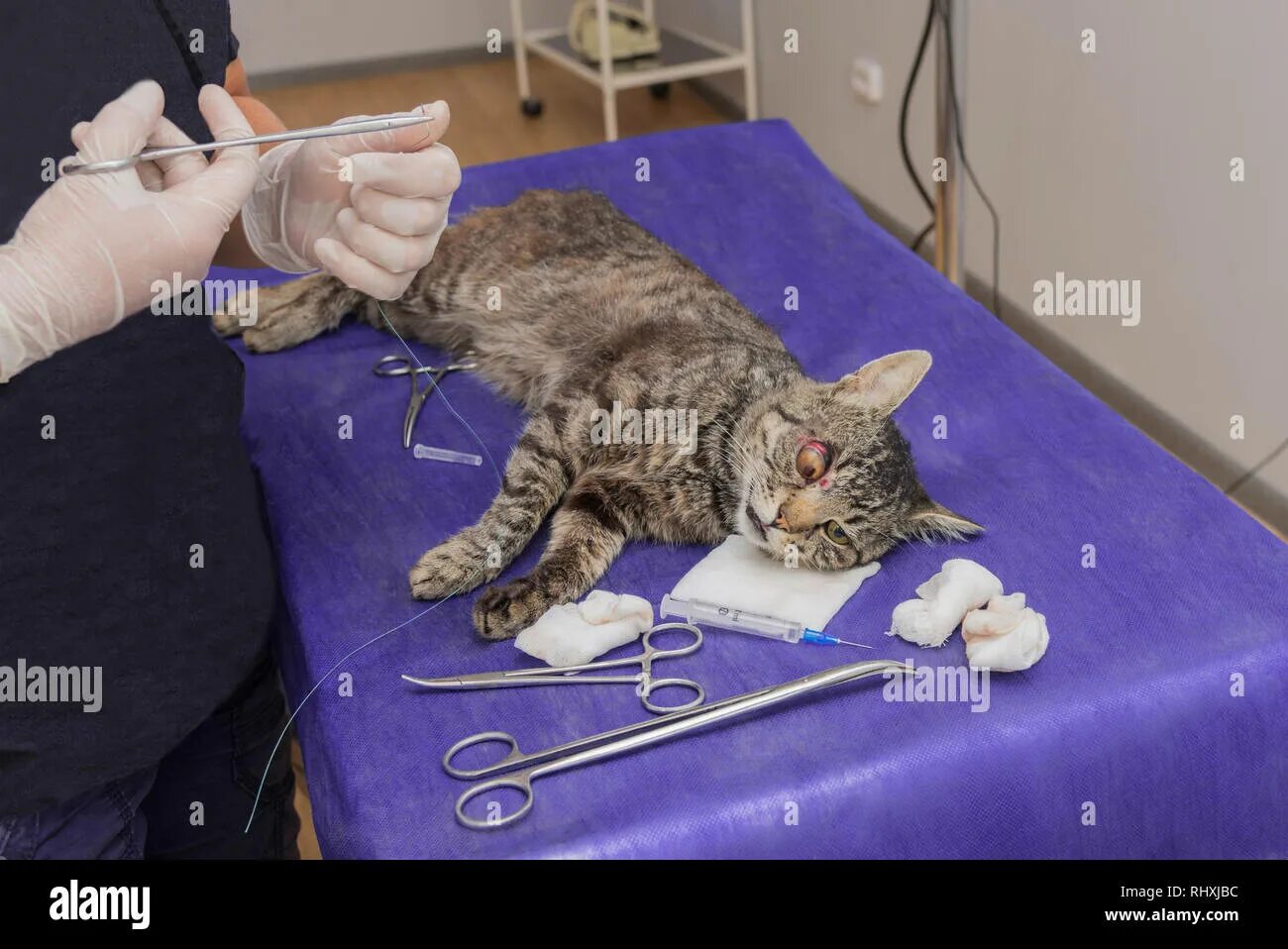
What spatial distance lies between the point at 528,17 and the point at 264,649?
164 inches

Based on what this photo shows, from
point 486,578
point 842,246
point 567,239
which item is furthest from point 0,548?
point 842,246

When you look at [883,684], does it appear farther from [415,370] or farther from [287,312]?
[287,312]

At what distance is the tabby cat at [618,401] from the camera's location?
1.46 m

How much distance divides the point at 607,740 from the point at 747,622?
243 mm

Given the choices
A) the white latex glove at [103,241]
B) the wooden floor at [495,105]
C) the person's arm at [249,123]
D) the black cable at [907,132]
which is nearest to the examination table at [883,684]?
the person's arm at [249,123]

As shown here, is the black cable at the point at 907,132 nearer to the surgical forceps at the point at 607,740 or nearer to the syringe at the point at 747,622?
the syringe at the point at 747,622

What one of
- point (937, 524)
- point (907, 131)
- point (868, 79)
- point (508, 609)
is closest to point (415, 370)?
point (508, 609)

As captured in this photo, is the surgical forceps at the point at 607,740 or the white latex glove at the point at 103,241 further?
the surgical forceps at the point at 607,740

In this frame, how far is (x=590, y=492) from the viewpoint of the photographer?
Answer: 63.4 inches

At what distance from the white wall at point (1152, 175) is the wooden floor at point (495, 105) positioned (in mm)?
1480

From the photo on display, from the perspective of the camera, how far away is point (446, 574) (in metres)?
1.44

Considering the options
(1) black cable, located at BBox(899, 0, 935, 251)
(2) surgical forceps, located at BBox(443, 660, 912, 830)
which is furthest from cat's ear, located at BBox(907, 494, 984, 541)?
(1) black cable, located at BBox(899, 0, 935, 251)

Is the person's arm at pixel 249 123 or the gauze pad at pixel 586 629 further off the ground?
the person's arm at pixel 249 123
